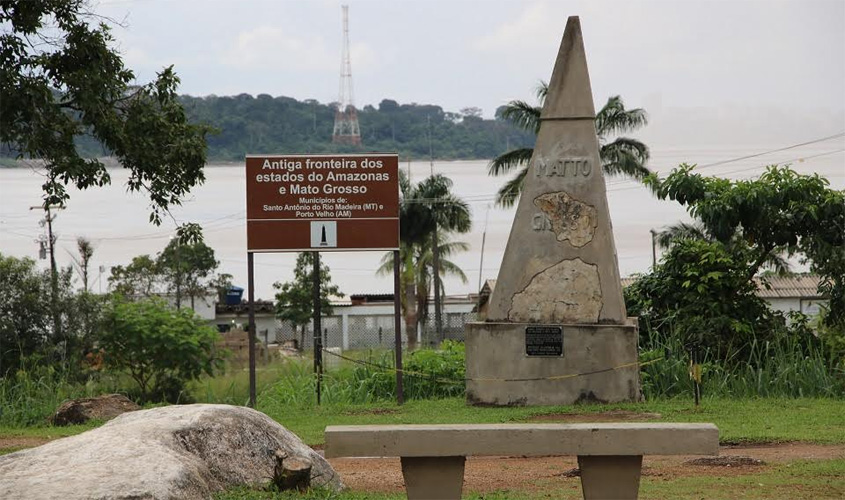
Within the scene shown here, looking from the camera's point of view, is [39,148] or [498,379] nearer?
[39,148]

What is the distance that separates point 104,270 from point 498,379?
44.0 meters

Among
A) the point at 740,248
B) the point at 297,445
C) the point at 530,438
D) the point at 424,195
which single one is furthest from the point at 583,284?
the point at 424,195

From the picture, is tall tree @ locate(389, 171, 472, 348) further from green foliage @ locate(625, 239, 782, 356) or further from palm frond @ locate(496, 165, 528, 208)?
green foliage @ locate(625, 239, 782, 356)

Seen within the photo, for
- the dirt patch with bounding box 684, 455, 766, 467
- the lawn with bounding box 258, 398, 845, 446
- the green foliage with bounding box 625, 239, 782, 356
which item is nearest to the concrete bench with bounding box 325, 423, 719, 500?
the dirt patch with bounding box 684, 455, 766, 467

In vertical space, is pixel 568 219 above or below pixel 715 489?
above

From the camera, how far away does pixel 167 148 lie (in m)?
13.8

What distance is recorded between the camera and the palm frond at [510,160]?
4522 cm

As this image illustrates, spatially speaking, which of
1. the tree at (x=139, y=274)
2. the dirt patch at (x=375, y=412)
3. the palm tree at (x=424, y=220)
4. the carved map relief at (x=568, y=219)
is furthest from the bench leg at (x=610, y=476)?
the tree at (x=139, y=274)

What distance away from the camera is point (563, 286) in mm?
16172

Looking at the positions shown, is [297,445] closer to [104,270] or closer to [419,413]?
[419,413]

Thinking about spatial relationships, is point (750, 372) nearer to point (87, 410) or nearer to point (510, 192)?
point (87, 410)

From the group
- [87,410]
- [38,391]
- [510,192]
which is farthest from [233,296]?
[87,410]

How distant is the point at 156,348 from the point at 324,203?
4048 millimetres

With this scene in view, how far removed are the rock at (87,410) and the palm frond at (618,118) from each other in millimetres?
32022
